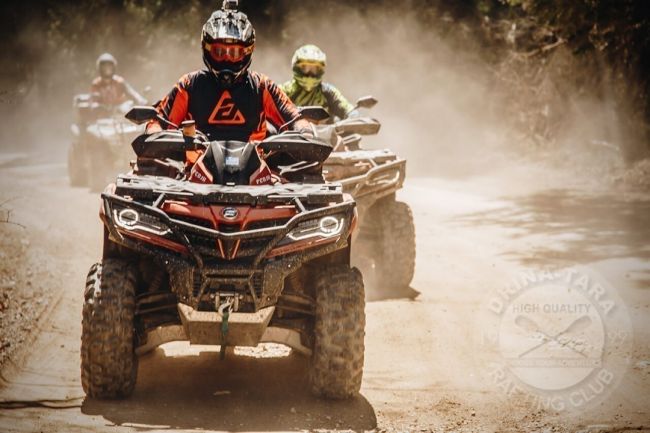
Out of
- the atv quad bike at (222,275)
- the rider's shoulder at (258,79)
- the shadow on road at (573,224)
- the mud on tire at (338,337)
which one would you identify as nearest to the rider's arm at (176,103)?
the rider's shoulder at (258,79)

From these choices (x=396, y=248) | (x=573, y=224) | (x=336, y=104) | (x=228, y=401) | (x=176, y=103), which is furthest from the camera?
(x=573, y=224)

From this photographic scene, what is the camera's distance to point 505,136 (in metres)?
24.3

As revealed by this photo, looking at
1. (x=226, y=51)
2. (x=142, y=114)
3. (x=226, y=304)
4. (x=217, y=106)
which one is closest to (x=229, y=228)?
(x=226, y=304)

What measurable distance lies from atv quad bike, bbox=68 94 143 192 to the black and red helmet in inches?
427

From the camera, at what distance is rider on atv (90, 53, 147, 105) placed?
20500 millimetres

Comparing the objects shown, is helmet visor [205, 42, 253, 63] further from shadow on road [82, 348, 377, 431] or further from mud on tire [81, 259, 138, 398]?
shadow on road [82, 348, 377, 431]

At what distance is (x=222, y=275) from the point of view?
607cm

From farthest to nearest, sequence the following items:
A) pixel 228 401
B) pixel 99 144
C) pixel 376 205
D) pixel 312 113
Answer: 1. pixel 99 144
2. pixel 376 205
3. pixel 312 113
4. pixel 228 401

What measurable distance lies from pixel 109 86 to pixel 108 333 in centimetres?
1526

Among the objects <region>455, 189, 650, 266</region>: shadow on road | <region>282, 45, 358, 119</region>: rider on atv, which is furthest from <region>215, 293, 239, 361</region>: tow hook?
<region>455, 189, 650, 266</region>: shadow on road

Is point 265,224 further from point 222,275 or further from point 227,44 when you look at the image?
point 227,44

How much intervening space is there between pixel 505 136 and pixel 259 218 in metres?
18.8

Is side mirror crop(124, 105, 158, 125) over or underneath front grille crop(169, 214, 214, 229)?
over

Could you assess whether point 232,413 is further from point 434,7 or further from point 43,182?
point 434,7
